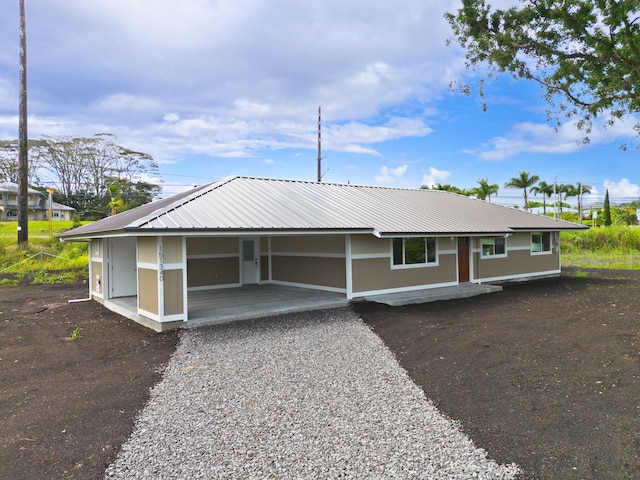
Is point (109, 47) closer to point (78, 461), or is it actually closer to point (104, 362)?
point (104, 362)

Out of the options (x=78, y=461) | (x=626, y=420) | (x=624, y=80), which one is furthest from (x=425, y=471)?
(x=624, y=80)

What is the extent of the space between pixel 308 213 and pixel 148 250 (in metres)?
4.24

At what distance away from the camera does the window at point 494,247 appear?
14.7 meters

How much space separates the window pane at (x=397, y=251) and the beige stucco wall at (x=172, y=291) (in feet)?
20.3

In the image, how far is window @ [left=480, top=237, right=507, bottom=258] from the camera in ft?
48.4

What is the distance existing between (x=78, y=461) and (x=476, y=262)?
1346cm

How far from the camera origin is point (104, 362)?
632 cm

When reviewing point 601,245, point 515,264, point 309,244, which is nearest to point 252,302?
point 309,244

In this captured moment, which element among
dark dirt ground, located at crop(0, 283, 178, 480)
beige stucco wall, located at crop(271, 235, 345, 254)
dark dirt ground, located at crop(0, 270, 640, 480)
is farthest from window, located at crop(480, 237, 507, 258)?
dark dirt ground, located at crop(0, 283, 178, 480)

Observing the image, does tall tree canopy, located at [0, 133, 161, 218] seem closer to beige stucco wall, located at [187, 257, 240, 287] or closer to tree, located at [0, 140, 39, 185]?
tree, located at [0, 140, 39, 185]

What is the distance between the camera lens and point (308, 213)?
10930 millimetres

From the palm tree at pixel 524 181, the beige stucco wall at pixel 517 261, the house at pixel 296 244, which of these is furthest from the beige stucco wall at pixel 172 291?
the palm tree at pixel 524 181

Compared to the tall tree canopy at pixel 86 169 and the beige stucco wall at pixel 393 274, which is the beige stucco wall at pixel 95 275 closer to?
the beige stucco wall at pixel 393 274

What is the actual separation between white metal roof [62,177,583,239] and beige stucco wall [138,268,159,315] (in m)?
1.04
